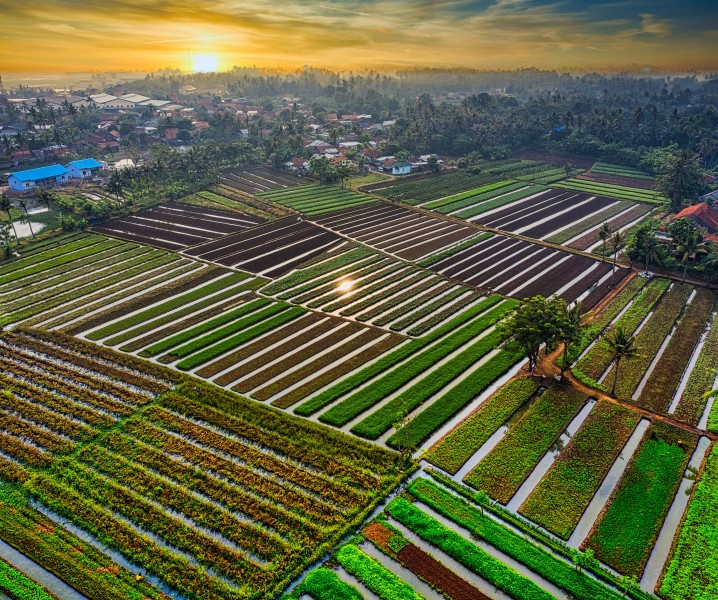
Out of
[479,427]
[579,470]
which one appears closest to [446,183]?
[479,427]

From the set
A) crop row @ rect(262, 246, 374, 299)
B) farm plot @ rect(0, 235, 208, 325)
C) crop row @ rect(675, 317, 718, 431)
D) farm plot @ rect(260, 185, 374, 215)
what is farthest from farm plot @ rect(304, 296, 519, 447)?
farm plot @ rect(260, 185, 374, 215)

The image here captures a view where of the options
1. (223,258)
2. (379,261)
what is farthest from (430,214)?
(223,258)

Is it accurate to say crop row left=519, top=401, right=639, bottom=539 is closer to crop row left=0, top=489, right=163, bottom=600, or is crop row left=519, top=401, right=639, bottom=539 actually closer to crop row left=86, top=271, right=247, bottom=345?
crop row left=0, top=489, right=163, bottom=600

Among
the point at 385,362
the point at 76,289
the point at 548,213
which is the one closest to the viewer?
the point at 385,362

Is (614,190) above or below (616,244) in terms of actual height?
below

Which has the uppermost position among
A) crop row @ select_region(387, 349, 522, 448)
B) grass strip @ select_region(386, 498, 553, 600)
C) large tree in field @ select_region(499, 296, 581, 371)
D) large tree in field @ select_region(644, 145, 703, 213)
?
large tree in field @ select_region(644, 145, 703, 213)

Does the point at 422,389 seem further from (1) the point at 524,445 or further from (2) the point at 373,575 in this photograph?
(2) the point at 373,575

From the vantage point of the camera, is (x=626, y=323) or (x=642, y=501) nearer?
(x=642, y=501)
